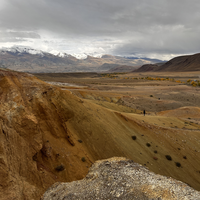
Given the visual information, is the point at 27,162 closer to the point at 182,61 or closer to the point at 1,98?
the point at 1,98

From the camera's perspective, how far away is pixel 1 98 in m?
11.8

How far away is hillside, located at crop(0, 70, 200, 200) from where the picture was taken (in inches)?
359

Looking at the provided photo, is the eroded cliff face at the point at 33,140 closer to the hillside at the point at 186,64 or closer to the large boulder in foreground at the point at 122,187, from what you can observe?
the large boulder in foreground at the point at 122,187

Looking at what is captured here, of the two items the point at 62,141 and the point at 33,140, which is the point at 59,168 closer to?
the point at 62,141

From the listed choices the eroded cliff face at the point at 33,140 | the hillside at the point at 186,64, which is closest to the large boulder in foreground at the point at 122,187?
the eroded cliff face at the point at 33,140

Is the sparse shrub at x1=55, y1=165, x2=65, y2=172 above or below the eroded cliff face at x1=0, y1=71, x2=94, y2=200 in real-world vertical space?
below

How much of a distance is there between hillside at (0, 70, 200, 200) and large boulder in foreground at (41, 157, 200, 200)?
169cm

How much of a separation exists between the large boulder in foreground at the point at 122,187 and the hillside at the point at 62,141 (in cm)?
169

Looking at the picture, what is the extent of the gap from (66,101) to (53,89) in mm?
2019

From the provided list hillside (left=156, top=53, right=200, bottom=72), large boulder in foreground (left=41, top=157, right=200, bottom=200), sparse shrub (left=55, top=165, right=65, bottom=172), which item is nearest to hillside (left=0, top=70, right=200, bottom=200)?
sparse shrub (left=55, top=165, right=65, bottom=172)

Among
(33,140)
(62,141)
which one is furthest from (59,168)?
(33,140)

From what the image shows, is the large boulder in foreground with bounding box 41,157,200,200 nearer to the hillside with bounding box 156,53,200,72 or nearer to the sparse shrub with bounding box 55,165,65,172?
the sparse shrub with bounding box 55,165,65,172

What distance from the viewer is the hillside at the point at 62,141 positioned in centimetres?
911

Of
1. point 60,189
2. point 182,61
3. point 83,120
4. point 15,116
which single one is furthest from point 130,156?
point 182,61
